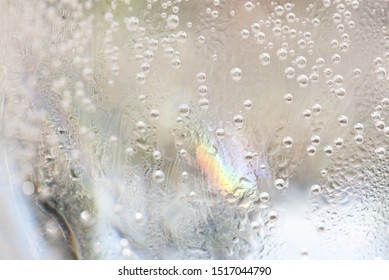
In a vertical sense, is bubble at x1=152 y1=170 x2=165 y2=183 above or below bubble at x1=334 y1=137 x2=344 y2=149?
below

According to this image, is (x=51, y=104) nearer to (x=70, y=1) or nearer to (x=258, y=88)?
(x=70, y=1)

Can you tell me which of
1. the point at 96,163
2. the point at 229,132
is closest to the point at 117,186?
the point at 96,163

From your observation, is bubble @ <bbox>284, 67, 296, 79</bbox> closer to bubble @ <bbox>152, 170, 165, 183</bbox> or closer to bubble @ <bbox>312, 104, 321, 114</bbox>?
bubble @ <bbox>312, 104, 321, 114</bbox>

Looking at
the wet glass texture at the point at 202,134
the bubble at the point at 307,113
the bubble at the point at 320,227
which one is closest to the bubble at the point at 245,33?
the wet glass texture at the point at 202,134

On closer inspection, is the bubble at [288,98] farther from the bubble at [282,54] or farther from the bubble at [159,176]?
the bubble at [159,176]

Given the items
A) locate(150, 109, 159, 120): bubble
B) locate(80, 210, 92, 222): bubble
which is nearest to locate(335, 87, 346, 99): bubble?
locate(150, 109, 159, 120): bubble

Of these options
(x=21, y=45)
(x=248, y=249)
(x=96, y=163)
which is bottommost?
(x=248, y=249)

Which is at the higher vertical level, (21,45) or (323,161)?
(21,45)
